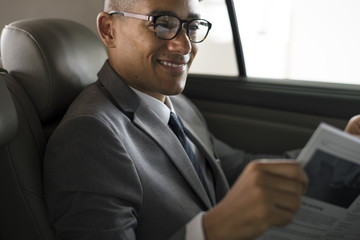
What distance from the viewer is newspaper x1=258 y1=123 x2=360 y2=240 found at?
731 millimetres

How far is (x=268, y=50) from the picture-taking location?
2158mm

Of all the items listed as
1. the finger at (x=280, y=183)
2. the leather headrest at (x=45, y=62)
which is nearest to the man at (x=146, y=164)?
the finger at (x=280, y=183)

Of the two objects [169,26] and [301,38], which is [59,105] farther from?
[301,38]

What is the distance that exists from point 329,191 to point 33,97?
942mm

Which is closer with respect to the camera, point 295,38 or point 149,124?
point 149,124

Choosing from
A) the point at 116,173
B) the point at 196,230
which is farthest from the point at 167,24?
the point at 196,230

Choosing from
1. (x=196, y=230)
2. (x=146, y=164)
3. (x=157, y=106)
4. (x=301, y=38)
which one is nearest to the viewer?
(x=196, y=230)

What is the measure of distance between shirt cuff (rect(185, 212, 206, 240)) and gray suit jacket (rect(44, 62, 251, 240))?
3 cm

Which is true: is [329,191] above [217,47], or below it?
above

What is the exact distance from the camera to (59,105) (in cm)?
128

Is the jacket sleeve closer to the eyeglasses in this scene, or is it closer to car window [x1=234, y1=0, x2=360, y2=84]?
the eyeglasses


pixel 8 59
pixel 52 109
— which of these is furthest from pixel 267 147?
pixel 8 59

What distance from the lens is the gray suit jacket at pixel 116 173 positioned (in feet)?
3.17

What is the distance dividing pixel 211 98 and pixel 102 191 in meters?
1.26
